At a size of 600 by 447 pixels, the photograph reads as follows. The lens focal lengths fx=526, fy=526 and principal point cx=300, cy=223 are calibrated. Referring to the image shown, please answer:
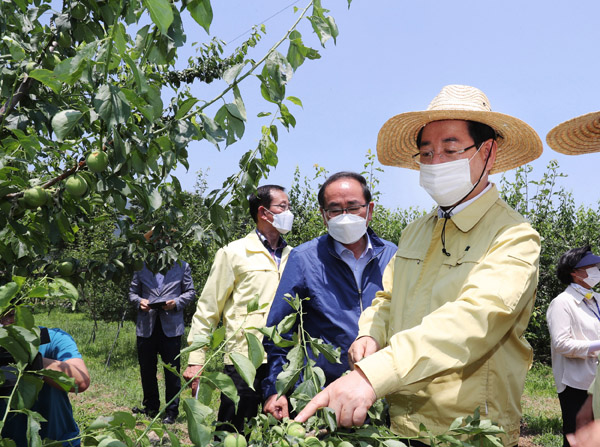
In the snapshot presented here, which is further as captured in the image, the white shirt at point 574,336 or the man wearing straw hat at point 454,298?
the white shirt at point 574,336

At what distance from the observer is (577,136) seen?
2420mm

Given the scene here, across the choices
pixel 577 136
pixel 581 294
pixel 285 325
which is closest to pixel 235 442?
pixel 285 325

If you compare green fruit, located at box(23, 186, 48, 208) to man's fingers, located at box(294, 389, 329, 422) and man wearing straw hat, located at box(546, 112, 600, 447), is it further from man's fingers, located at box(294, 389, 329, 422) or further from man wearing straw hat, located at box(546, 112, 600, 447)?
man wearing straw hat, located at box(546, 112, 600, 447)

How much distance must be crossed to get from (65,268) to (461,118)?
1572mm

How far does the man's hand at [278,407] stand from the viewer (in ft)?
7.51

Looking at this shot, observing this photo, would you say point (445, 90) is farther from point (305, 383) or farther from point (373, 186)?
point (373, 186)

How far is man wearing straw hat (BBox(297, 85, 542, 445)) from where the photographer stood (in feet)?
4.78

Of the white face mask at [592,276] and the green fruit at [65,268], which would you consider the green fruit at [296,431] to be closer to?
the green fruit at [65,268]

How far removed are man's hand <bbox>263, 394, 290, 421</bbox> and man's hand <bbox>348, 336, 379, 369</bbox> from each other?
0.54m

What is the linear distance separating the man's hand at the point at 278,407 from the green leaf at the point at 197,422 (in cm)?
121

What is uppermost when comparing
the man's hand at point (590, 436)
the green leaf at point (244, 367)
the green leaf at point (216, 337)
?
the green leaf at point (216, 337)

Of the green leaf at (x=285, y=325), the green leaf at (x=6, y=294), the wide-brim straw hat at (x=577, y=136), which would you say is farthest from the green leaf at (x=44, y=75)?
the wide-brim straw hat at (x=577, y=136)

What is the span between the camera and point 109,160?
5.03ft

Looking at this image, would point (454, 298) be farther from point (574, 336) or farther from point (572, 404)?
point (572, 404)
